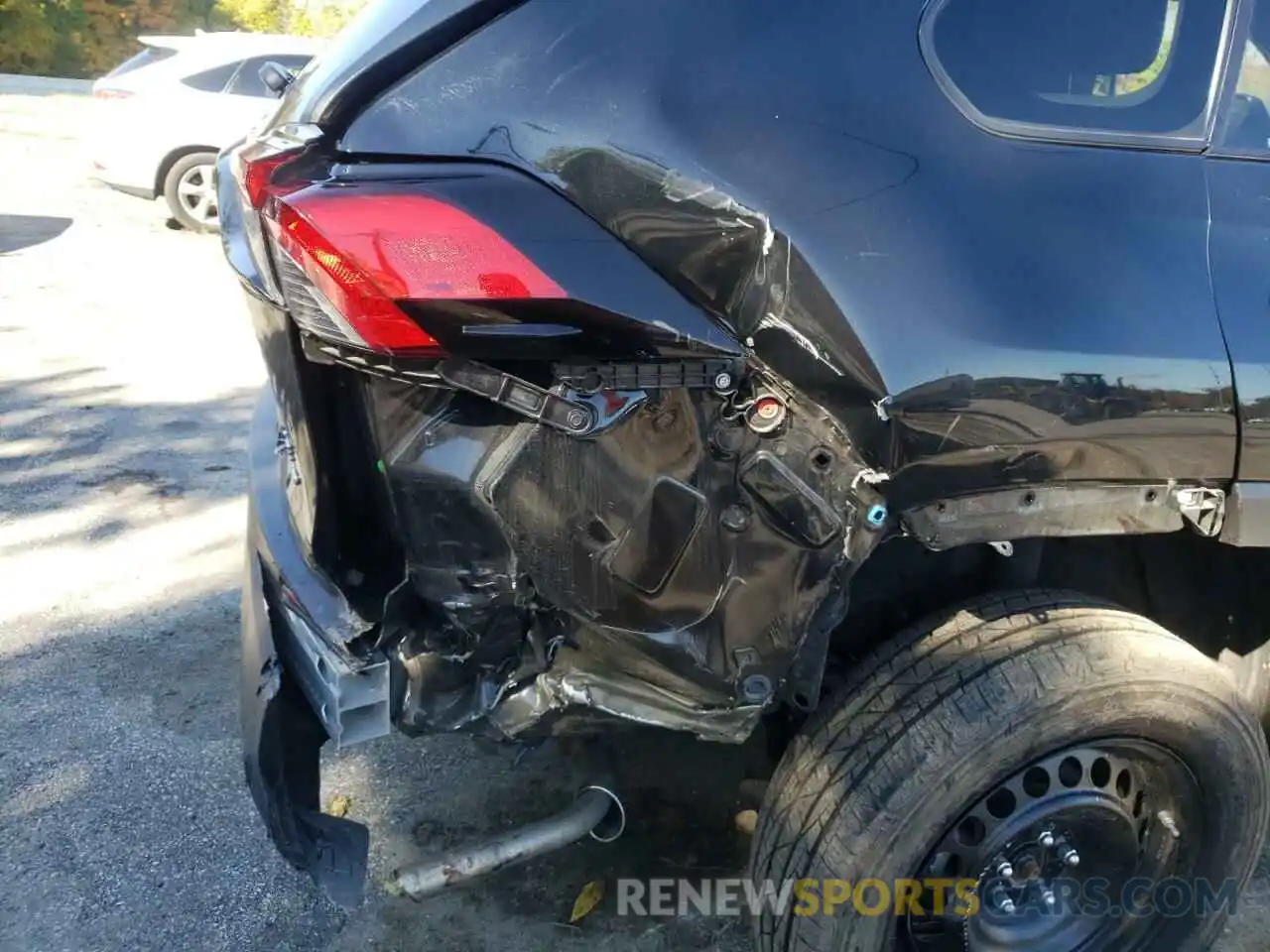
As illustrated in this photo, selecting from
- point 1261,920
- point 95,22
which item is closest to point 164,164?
point 1261,920

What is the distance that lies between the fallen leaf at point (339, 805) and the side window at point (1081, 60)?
7.44ft

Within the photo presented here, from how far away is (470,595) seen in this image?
6.19 ft

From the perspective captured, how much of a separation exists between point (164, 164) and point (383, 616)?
378 inches

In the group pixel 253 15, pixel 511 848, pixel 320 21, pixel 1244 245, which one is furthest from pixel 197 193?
pixel 253 15

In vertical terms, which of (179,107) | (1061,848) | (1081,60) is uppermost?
(1081,60)

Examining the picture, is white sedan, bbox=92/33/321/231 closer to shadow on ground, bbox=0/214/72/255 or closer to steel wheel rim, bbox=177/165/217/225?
steel wheel rim, bbox=177/165/217/225

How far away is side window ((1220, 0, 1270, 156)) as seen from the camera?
6.44 feet

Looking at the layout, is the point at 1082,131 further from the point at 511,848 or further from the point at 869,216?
the point at 511,848

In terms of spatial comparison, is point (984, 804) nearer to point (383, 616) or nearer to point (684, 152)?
point (383, 616)

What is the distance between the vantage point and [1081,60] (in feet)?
6.37

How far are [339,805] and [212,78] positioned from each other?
29.6 feet

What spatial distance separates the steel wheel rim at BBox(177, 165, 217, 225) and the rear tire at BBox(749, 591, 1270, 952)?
9.74 metres

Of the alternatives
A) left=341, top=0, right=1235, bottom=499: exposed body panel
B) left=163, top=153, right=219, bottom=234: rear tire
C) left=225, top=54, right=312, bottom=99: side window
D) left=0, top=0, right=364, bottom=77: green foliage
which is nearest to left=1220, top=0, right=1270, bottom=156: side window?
left=341, top=0, right=1235, bottom=499: exposed body panel

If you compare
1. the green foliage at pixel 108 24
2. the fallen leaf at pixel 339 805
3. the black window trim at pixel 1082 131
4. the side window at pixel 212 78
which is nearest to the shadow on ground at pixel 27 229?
the side window at pixel 212 78
